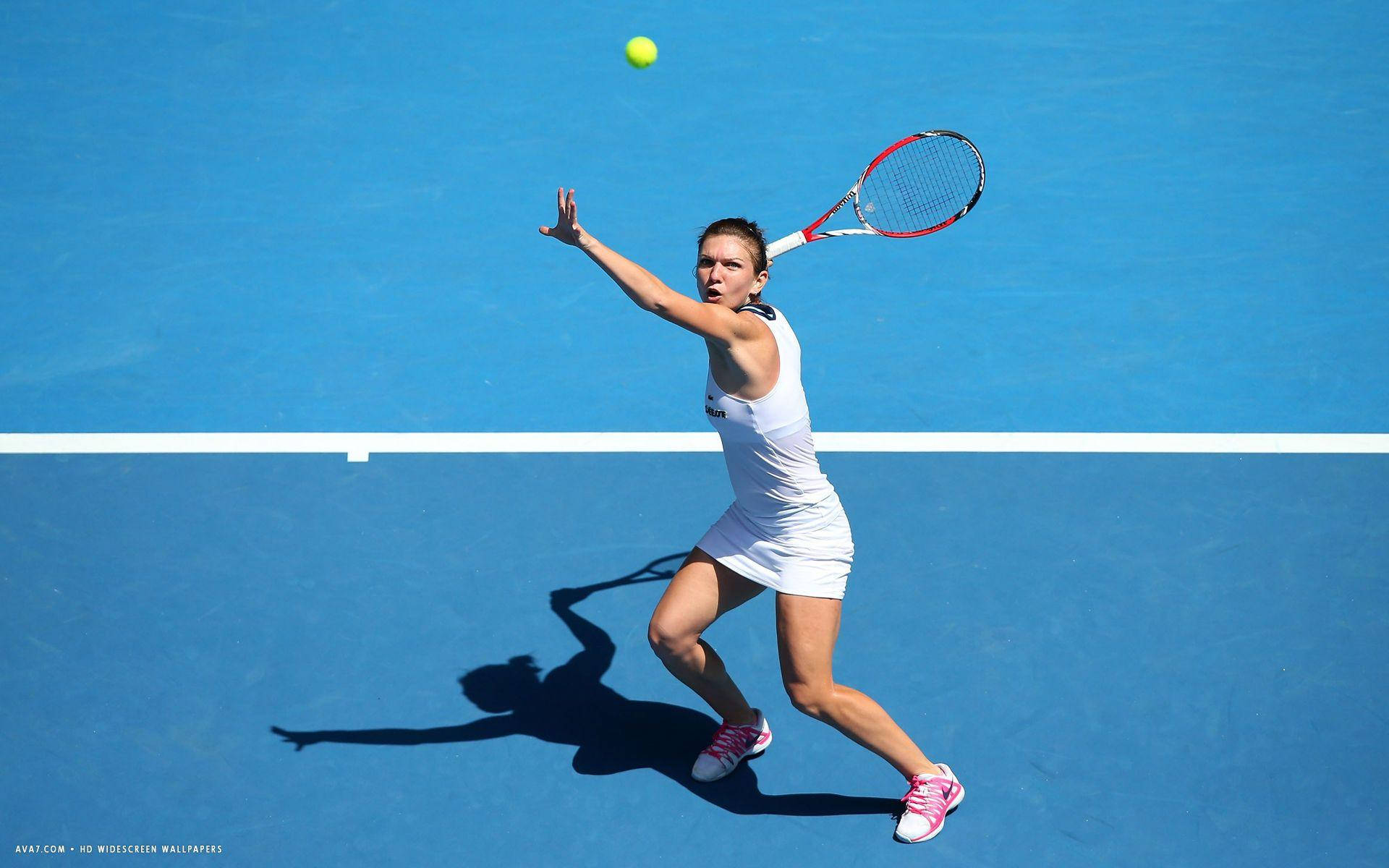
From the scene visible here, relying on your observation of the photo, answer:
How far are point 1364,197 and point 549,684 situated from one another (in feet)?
20.7

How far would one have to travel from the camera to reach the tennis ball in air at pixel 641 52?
8008mm

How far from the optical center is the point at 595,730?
16.3ft

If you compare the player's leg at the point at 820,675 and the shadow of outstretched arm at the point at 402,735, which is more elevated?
the player's leg at the point at 820,675

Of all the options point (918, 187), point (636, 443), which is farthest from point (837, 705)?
point (918, 187)

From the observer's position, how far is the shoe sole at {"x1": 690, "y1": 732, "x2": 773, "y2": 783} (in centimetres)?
474

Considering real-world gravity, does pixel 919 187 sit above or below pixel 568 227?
above

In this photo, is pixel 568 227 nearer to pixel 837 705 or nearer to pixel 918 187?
pixel 837 705

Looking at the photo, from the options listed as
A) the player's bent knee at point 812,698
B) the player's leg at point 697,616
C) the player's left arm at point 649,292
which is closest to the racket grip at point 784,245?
the player's left arm at point 649,292

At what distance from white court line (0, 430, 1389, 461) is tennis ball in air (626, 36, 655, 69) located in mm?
3099

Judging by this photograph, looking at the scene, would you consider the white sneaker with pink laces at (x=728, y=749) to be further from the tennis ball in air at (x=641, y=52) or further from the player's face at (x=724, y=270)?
the tennis ball in air at (x=641, y=52)

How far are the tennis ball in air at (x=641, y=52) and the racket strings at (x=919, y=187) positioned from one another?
1913 millimetres

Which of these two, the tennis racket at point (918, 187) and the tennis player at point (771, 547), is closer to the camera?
the tennis player at point (771, 547)

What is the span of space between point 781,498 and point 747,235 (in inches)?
37.3

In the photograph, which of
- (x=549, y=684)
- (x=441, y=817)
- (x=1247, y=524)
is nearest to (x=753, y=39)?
(x=1247, y=524)
